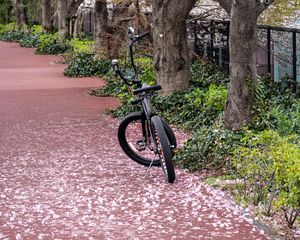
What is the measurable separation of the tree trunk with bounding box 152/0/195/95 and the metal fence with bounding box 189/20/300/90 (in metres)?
1.78

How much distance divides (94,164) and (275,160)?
311 centimetres

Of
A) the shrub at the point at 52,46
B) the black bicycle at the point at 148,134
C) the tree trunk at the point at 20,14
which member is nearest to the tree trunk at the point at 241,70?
the black bicycle at the point at 148,134

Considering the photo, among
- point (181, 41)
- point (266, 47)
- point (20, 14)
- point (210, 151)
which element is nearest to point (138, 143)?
point (210, 151)

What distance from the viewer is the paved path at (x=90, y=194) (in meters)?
5.57

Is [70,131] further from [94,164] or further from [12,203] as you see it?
[12,203]

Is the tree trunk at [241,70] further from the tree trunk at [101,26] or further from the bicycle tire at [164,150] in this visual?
the tree trunk at [101,26]

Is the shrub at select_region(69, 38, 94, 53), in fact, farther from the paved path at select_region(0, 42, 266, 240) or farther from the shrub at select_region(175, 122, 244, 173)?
the shrub at select_region(175, 122, 244, 173)

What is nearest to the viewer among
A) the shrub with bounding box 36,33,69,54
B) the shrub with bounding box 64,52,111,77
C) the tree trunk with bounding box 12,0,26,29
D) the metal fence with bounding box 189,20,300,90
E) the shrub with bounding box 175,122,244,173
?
the shrub with bounding box 175,122,244,173

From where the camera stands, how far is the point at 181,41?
12.6 m

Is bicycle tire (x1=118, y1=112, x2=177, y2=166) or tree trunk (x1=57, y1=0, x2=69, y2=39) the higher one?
tree trunk (x1=57, y1=0, x2=69, y2=39)

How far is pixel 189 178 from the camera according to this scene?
23.8 ft

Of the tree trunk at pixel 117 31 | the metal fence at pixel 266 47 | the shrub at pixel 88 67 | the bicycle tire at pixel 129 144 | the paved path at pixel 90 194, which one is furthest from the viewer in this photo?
the tree trunk at pixel 117 31

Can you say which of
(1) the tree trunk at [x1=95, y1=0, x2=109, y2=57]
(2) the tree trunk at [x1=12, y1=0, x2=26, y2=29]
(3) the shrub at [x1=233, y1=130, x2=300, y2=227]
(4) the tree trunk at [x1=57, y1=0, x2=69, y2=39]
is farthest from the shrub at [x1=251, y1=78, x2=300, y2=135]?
(2) the tree trunk at [x1=12, y1=0, x2=26, y2=29]

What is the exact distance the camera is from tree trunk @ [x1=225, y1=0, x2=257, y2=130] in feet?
27.9
